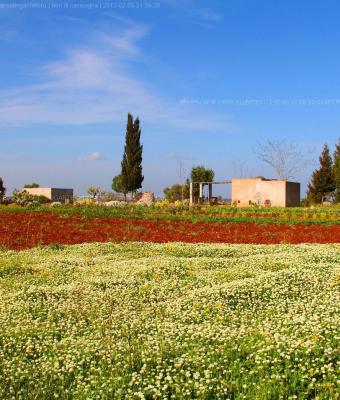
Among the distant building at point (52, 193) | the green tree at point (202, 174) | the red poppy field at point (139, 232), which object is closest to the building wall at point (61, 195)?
the distant building at point (52, 193)

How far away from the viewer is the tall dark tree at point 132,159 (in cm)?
8231

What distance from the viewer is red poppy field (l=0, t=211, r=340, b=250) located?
74.4ft

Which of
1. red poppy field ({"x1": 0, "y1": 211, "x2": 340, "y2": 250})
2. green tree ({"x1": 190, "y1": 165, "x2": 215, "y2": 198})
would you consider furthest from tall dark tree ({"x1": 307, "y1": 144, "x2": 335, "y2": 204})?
red poppy field ({"x1": 0, "y1": 211, "x2": 340, "y2": 250})

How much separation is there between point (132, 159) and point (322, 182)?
28416 mm

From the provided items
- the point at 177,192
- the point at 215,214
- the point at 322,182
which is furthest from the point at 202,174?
the point at 215,214

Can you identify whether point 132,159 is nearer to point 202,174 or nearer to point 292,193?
point 202,174

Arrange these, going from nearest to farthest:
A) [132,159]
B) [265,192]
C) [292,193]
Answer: [265,192], [292,193], [132,159]

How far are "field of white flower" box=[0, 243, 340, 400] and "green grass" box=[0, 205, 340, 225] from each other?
21.8 m

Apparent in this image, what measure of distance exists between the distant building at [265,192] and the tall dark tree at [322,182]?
17068 mm

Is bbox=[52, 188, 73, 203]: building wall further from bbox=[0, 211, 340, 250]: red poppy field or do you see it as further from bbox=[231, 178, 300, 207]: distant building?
bbox=[0, 211, 340, 250]: red poppy field

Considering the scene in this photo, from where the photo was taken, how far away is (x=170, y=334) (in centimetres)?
Answer: 739

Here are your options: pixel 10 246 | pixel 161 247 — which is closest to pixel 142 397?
pixel 161 247

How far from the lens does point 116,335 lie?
300 inches

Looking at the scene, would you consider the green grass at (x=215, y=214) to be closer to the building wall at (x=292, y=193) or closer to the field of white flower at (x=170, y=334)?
the building wall at (x=292, y=193)
